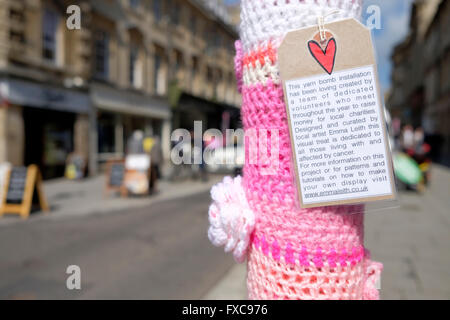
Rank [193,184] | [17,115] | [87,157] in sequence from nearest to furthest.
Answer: [17,115] → [193,184] → [87,157]

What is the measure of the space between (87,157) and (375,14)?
13.4m

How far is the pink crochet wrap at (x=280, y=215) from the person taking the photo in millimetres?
977

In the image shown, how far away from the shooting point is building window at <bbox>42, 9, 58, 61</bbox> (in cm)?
1130

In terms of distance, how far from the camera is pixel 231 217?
40.3 inches

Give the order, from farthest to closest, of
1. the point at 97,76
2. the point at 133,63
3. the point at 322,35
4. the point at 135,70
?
the point at 135,70 < the point at 133,63 < the point at 97,76 < the point at 322,35

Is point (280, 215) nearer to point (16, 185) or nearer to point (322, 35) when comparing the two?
point (322, 35)

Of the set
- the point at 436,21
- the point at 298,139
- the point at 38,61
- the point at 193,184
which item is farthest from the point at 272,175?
the point at 436,21

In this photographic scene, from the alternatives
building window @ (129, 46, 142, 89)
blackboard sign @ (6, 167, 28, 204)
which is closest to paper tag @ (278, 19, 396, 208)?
blackboard sign @ (6, 167, 28, 204)

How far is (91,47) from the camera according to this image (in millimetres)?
13562

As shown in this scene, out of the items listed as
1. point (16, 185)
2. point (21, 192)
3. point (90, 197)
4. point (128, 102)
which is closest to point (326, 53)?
point (21, 192)

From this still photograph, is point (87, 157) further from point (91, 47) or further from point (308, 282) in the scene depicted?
point (308, 282)

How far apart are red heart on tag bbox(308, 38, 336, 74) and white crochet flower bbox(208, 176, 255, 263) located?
1.49 feet

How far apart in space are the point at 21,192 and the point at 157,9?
14.8 metres

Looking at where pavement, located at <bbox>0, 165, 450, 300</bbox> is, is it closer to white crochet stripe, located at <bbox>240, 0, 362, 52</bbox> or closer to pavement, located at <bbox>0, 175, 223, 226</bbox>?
pavement, located at <bbox>0, 175, 223, 226</bbox>
